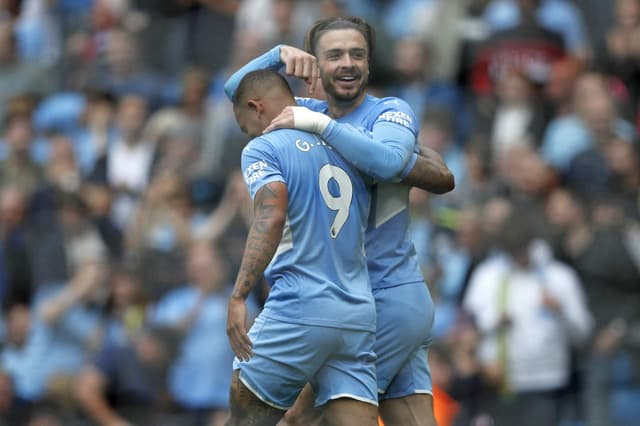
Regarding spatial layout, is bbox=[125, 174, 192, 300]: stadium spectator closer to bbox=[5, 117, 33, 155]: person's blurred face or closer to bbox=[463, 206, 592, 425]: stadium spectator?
bbox=[5, 117, 33, 155]: person's blurred face

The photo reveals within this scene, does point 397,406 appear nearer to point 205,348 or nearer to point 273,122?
point 273,122

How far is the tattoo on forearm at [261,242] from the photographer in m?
6.50

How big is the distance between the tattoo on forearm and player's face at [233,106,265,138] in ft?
1.54

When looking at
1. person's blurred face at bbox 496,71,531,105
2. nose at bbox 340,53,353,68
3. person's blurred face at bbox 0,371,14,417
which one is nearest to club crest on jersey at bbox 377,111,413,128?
nose at bbox 340,53,353,68

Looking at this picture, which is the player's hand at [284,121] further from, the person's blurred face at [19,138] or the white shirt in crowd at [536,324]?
the person's blurred face at [19,138]

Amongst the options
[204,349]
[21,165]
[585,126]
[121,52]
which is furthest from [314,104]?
[121,52]

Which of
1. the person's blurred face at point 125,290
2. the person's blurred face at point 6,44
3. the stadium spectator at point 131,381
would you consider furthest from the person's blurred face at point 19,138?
the stadium spectator at point 131,381

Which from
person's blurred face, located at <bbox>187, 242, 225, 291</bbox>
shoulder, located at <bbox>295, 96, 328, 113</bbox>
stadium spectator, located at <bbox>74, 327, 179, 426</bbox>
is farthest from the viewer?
stadium spectator, located at <bbox>74, 327, 179, 426</bbox>

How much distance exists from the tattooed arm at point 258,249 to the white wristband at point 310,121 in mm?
340

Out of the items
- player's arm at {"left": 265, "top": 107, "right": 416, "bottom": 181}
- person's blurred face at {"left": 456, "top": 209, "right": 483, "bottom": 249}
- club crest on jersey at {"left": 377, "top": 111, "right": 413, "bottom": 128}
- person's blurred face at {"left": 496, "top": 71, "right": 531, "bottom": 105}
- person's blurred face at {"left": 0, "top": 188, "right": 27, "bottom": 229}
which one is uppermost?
club crest on jersey at {"left": 377, "top": 111, "right": 413, "bottom": 128}

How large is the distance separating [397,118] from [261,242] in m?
1.00

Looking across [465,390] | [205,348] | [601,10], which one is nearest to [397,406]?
[465,390]

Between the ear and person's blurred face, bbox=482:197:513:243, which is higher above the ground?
the ear

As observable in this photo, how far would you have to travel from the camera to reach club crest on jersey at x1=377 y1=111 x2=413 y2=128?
6.96 m
